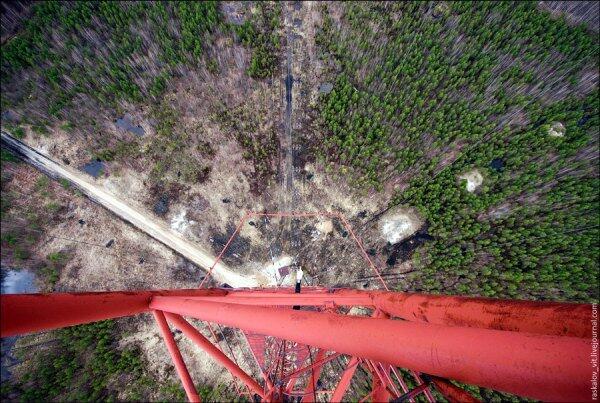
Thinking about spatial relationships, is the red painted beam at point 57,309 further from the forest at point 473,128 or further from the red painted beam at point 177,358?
the forest at point 473,128

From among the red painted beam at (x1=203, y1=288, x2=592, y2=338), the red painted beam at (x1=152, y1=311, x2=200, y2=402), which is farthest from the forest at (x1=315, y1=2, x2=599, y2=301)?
the red painted beam at (x1=152, y1=311, x2=200, y2=402)

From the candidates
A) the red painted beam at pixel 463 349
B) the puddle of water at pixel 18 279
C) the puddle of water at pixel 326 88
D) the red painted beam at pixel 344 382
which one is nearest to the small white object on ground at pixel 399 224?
the puddle of water at pixel 326 88

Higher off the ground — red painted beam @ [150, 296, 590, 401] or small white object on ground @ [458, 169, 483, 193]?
small white object on ground @ [458, 169, 483, 193]

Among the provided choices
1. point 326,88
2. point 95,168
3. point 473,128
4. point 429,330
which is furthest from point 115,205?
point 473,128

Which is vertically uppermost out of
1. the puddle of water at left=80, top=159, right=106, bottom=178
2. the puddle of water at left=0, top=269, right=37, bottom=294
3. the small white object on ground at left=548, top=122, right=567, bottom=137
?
the puddle of water at left=80, top=159, right=106, bottom=178

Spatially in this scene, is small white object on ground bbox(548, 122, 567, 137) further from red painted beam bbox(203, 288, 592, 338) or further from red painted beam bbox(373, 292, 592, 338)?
red painted beam bbox(373, 292, 592, 338)

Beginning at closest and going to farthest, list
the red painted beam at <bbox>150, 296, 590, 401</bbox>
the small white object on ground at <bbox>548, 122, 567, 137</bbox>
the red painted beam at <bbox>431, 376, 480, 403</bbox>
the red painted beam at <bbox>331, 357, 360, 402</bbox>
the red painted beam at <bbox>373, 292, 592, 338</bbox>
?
the red painted beam at <bbox>150, 296, 590, 401</bbox> < the red painted beam at <bbox>373, 292, 592, 338</bbox> < the red painted beam at <bbox>431, 376, 480, 403</bbox> < the red painted beam at <bbox>331, 357, 360, 402</bbox> < the small white object on ground at <bbox>548, 122, 567, 137</bbox>
